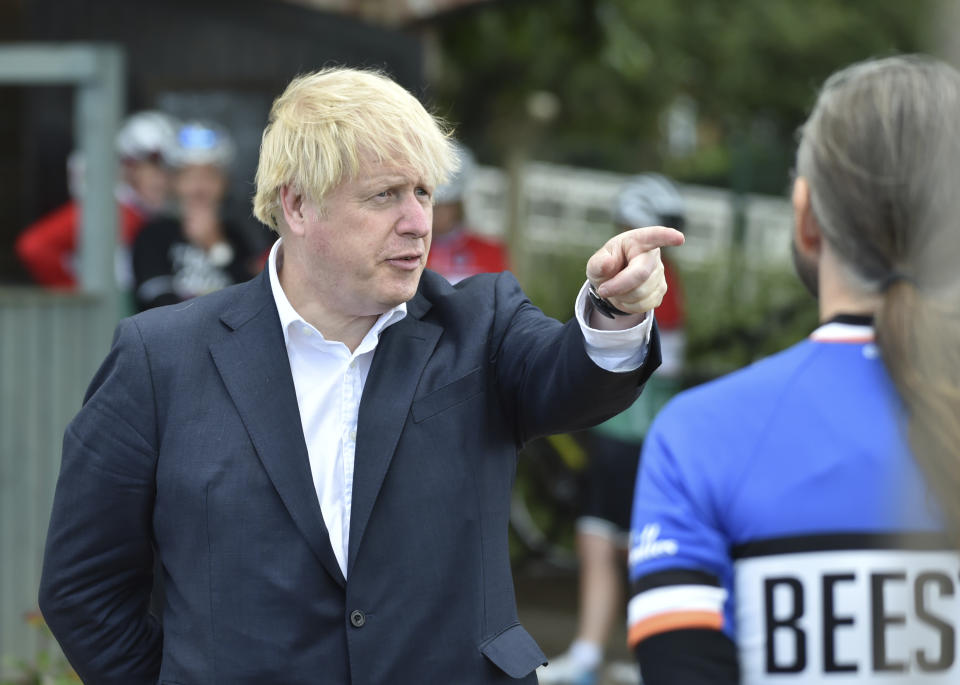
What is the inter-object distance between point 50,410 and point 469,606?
305 centimetres

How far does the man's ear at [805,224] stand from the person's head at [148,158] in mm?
4691

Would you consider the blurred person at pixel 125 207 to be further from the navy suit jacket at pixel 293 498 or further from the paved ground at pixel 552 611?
the navy suit jacket at pixel 293 498

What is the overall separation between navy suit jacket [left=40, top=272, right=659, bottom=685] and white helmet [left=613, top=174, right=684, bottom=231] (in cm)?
363

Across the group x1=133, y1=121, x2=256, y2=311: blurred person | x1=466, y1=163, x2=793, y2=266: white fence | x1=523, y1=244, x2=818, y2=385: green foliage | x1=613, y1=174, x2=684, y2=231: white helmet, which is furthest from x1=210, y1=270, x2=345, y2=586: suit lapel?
x1=466, y1=163, x2=793, y2=266: white fence

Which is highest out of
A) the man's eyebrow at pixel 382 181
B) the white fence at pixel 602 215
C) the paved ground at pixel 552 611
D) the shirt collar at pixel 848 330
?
the man's eyebrow at pixel 382 181

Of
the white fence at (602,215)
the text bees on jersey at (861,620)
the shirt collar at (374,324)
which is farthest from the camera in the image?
the white fence at (602,215)

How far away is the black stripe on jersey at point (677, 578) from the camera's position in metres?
1.83

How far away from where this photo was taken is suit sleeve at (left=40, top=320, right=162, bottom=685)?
252cm

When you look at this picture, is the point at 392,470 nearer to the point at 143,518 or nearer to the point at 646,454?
the point at 143,518

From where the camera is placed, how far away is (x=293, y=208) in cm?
259

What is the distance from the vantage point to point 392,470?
247cm

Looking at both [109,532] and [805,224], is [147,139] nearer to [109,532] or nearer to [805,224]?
[109,532]

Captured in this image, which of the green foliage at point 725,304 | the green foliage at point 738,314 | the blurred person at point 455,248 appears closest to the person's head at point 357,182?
the blurred person at point 455,248

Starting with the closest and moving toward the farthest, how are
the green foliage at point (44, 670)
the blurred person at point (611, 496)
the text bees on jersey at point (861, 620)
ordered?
the text bees on jersey at point (861, 620), the green foliage at point (44, 670), the blurred person at point (611, 496)
